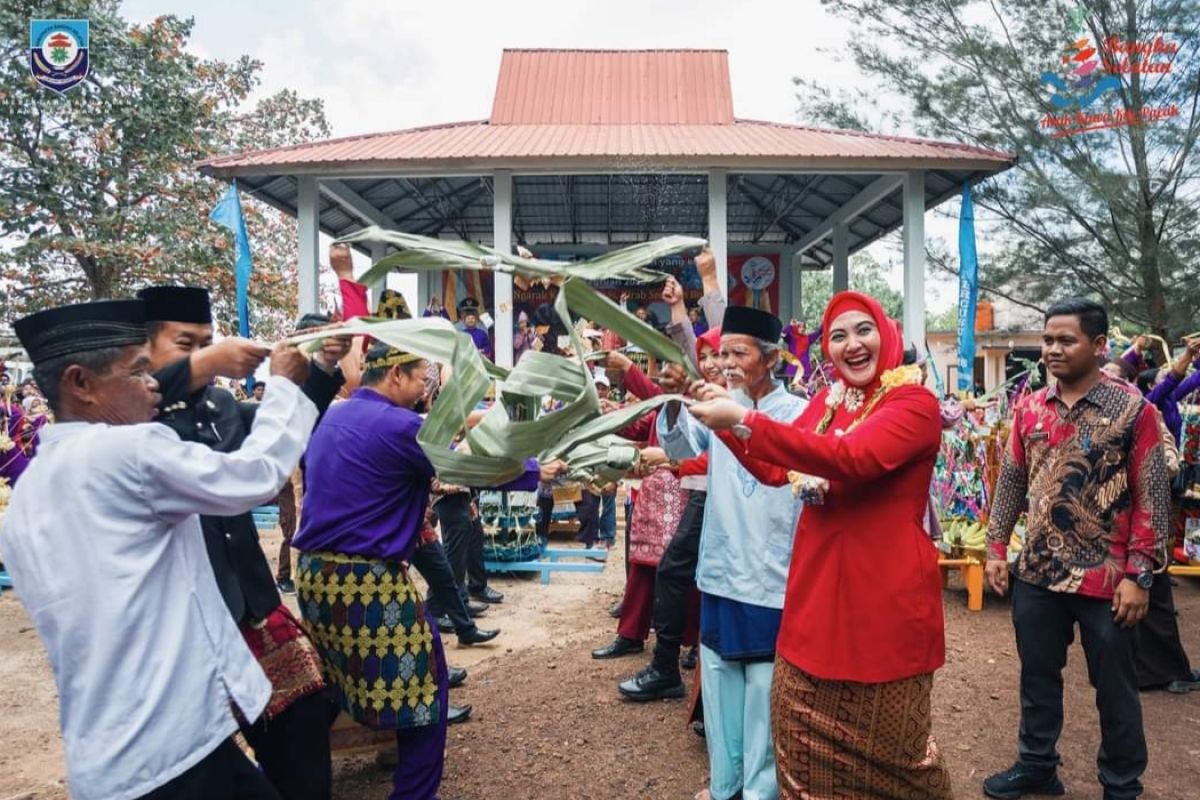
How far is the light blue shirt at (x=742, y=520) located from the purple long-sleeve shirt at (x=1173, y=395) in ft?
11.7

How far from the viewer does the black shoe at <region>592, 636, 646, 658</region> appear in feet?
16.5

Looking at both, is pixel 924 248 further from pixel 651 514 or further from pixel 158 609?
pixel 158 609

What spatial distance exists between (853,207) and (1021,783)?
12.5 meters

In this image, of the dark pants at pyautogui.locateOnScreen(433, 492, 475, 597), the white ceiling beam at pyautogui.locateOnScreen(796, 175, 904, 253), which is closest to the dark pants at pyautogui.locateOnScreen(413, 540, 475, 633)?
the dark pants at pyautogui.locateOnScreen(433, 492, 475, 597)

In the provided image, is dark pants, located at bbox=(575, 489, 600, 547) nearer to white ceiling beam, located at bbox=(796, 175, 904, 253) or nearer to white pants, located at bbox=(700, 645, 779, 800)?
white pants, located at bbox=(700, 645, 779, 800)

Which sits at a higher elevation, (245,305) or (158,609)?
(245,305)

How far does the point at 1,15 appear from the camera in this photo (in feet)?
37.3

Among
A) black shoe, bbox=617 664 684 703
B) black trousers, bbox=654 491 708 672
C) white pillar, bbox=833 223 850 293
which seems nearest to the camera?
black trousers, bbox=654 491 708 672

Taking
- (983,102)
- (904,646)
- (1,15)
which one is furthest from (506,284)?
(904,646)

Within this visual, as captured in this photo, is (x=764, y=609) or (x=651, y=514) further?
(x=651, y=514)

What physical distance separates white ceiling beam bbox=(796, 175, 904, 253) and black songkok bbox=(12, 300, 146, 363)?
11.8 meters

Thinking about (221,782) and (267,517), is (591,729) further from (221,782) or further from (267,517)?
(267,517)

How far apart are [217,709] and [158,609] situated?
28cm

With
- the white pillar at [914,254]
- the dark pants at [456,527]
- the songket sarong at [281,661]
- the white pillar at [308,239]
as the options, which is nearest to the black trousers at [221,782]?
the songket sarong at [281,661]
